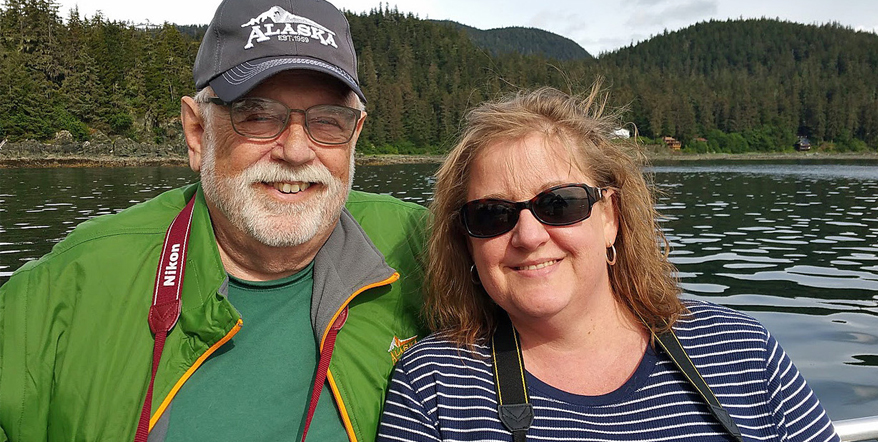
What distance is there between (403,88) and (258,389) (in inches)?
5085

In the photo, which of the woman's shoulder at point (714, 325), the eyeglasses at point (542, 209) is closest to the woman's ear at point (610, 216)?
the eyeglasses at point (542, 209)

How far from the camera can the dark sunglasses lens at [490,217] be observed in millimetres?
2430

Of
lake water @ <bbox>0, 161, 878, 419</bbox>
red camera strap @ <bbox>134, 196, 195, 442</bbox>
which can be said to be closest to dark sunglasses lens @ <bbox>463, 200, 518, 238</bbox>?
lake water @ <bbox>0, 161, 878, 419</bbox>

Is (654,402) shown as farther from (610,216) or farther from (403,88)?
(403,88)

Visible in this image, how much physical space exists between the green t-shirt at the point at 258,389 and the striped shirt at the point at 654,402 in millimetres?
349

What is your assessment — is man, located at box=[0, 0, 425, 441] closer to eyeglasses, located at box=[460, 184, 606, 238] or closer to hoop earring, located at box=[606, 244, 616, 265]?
eyeglasses, located at box=[460, 184, 606, 238]

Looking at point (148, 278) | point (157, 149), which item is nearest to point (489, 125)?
point (148, 278)

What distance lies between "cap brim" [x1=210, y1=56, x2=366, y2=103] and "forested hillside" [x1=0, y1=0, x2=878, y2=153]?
136 feet

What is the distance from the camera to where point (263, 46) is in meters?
2.67

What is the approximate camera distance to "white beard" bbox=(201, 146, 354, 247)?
2.71 m

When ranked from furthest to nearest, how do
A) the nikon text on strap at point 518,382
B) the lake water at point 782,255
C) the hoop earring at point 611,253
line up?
the lake water at point 782,255 → the hoop earring at point 611,253 → the nikon text on strap at point 518,382

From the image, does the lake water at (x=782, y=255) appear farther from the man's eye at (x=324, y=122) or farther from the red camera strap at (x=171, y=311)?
the red camera strap at (x=171, y=311)

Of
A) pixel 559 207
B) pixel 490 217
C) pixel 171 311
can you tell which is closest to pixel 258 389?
pixel 171 311

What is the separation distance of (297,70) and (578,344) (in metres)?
1.62
